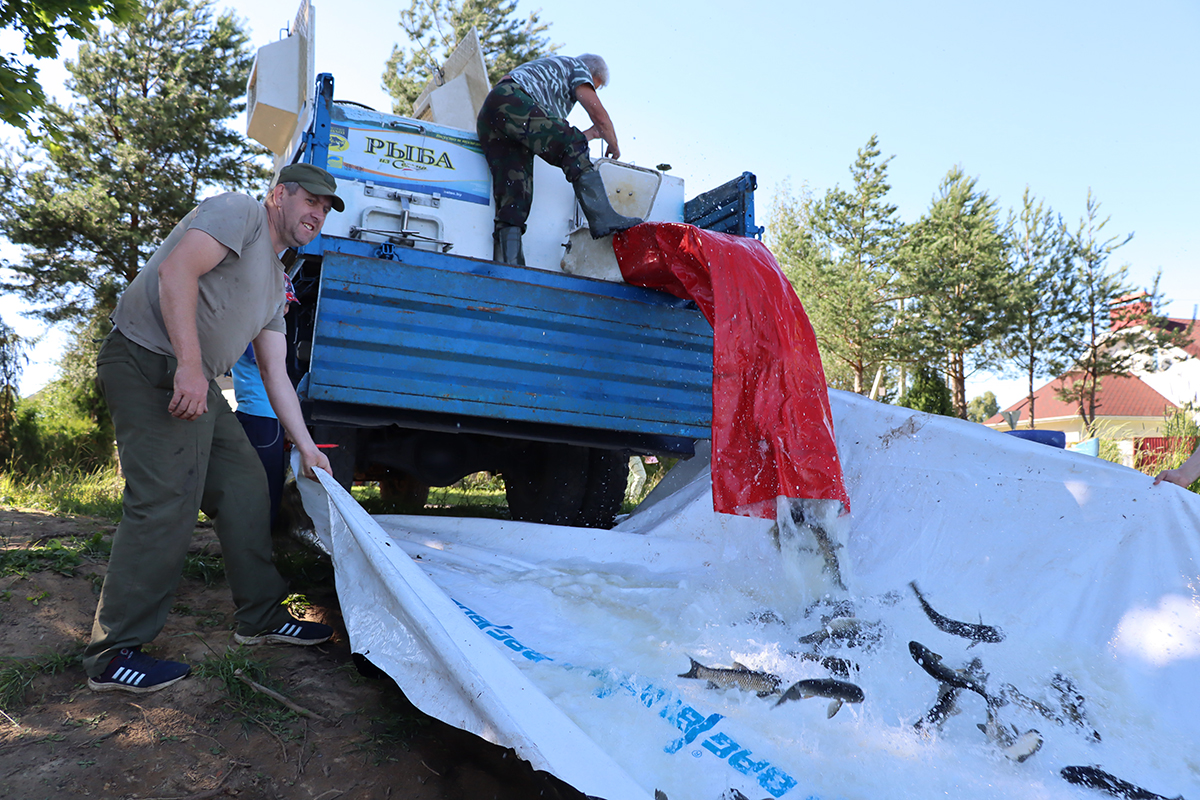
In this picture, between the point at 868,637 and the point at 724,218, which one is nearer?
the point at 868,637

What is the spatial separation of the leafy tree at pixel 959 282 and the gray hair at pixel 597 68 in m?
18.6

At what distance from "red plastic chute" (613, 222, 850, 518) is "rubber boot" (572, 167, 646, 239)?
770 mm

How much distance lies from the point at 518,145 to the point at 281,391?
199 centimetres

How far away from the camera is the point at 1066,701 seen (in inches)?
75.5

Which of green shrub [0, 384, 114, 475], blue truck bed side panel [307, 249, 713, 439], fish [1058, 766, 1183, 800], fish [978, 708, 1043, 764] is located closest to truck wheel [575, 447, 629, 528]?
blue truck bed side panel [307, 249, 713, 439]

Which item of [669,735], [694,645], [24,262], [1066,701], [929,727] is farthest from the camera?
[24,262]

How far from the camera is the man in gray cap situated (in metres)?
2.18

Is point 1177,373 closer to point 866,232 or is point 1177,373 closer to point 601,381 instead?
point 866,232

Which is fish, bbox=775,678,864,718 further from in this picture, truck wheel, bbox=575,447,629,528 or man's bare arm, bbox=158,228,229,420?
truck wheel, bbox=575,447,629,528

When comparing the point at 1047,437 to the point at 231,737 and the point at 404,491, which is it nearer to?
the point at 231,737

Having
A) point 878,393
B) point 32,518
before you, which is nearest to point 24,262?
point 32,518

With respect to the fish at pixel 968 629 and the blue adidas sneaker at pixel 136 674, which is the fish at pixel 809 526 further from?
the blue adidas sneaker at pixel 136 674

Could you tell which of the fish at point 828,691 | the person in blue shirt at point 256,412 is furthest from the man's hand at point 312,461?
the fish at point 828,691

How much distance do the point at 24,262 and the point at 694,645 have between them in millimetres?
16706
